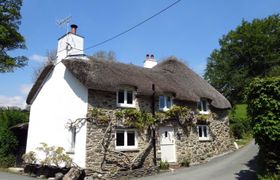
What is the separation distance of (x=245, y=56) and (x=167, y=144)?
31.9 meters

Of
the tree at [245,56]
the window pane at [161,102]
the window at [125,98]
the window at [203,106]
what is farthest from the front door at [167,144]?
the tree at [245,56]

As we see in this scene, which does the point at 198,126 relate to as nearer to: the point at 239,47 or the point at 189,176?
the point at 189,176

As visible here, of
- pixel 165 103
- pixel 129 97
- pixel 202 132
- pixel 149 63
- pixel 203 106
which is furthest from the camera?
pixel 149 63

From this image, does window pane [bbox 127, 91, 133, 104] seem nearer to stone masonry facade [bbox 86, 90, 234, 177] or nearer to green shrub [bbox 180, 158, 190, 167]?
stone masonry facade [bbox 86, 90, 234, 177]

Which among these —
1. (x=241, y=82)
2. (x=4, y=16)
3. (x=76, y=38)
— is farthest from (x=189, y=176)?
(x=241, y=82)

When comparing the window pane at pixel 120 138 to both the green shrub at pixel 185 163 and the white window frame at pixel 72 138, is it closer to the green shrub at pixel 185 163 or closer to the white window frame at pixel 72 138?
the white window frame at pixel 72 138

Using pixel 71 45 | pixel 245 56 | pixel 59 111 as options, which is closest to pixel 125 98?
pixel 59 111

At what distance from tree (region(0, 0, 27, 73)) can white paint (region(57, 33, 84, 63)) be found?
249 inches

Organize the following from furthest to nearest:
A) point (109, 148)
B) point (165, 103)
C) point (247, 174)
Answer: point (165, 103) → point (109, 148) → point (247, 174)

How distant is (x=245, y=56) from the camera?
4312 centimetres

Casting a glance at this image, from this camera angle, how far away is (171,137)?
1714 cm

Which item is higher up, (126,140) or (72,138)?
(72,138)

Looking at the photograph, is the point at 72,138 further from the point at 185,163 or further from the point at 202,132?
the point at 202,132

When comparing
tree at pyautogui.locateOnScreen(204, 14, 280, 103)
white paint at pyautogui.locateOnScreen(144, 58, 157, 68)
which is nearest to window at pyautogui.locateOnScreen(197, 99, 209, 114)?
white paint at pyautogui.locateOnScreen(144, 58, 157, 68)
